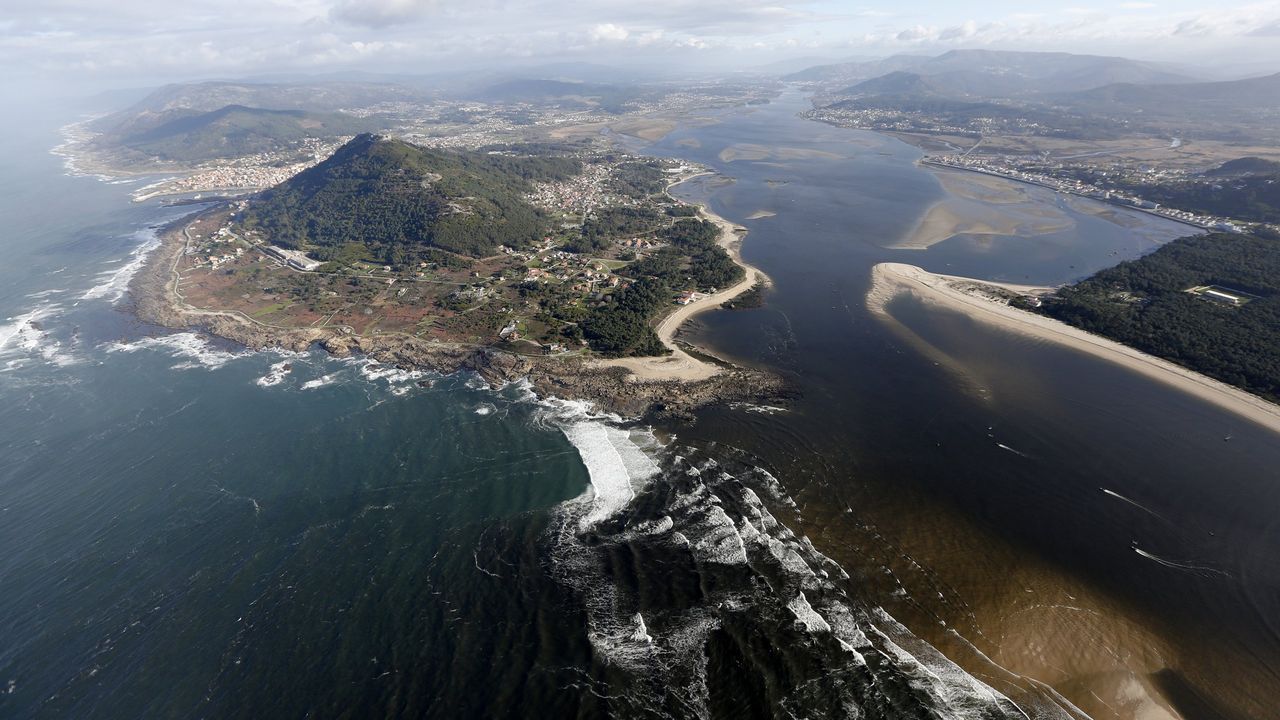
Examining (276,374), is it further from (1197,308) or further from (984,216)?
(984,216)

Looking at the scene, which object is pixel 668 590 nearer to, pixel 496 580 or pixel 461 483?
pixel 496 580

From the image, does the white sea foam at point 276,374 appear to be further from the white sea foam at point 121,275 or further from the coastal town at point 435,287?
the white sea foam at point 121,275

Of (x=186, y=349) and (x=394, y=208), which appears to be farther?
(x=394, y=208)

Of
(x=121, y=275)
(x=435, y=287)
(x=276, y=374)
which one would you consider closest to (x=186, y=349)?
(x=276, y=374)

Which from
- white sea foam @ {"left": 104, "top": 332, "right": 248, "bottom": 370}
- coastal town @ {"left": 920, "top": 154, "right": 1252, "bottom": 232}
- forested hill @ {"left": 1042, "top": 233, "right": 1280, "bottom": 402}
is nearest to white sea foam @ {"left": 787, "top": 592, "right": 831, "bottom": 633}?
forested hill @ {"left": 1042, "top": 233, "right": 1280, "bottom": 402}

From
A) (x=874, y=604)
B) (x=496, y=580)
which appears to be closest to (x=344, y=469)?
(x=496, y=580)

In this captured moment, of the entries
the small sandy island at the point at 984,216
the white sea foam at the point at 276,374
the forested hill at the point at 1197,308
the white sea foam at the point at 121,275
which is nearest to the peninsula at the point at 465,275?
the white sea foam at the point at 121,275
